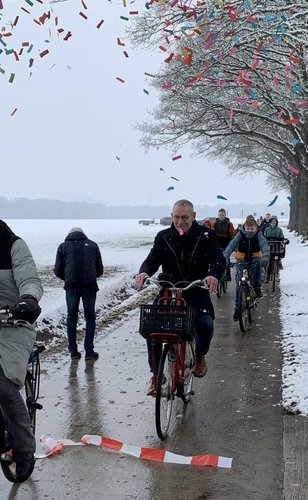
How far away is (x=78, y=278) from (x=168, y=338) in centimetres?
356

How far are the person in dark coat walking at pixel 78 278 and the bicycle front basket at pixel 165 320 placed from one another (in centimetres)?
341

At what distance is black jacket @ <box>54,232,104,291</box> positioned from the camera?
8898mm

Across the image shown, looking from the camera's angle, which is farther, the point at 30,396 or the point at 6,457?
the point at 30,396

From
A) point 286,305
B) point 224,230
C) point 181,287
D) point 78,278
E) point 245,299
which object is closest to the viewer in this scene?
point 181,287

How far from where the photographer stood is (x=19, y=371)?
3.82 m

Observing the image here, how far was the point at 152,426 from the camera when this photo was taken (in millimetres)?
5801

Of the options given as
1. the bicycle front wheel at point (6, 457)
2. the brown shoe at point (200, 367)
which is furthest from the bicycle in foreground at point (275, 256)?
the bicycle front wheel at point (6, 457)

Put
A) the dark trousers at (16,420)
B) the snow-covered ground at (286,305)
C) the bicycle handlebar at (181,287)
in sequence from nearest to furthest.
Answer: the dark trousers at (16,420), the bicycle handlebar at (181,287), the snow-covered ground at (286,305)

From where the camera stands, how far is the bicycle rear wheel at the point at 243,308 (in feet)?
33.6

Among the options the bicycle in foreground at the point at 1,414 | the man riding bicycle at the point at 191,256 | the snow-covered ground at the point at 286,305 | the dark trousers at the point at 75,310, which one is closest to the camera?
the bicycle in foreground at the point at 1,414

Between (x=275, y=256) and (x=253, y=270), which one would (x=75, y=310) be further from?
(x=275, y=256)

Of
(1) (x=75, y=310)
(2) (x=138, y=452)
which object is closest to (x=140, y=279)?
(2) (x=138, y=452)

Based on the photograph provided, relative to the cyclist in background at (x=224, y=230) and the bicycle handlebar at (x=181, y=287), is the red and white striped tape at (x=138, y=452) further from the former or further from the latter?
the cyclist in background at (x=224, y=230)

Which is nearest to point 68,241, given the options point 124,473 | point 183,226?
point 183,226
